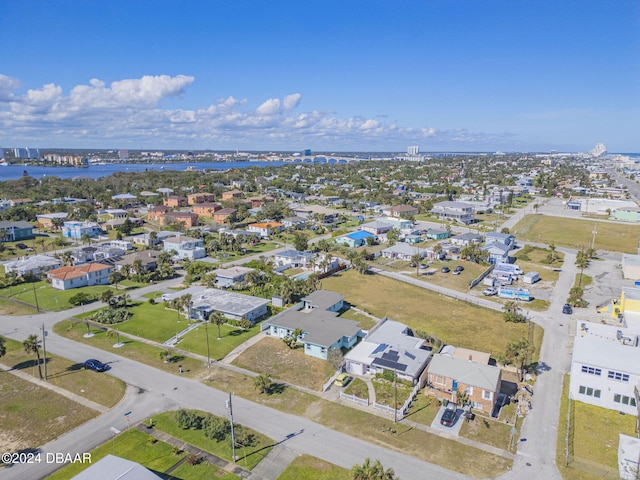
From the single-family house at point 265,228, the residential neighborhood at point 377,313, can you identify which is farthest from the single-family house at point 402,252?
the single-family house at point 265,228

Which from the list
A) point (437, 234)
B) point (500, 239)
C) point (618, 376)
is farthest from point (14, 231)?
point (618, 376)

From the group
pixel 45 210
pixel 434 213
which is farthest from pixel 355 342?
pixel 45 210

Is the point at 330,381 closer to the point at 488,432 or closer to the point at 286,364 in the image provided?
the point at 286,364

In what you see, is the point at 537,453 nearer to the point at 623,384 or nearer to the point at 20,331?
the point at 623,384

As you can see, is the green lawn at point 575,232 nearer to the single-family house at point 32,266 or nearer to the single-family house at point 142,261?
the single-family house at point 142,261

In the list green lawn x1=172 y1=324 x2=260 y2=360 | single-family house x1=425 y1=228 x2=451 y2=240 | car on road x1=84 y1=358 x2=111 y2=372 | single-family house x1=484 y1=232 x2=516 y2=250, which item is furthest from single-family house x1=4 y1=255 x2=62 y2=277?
single-family house x1=484 y1=232 x2=516 y2=250

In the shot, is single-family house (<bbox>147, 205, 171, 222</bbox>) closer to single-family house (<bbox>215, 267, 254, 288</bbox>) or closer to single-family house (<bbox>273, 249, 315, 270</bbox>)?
single-family house (<bbox>273, 249, 315, 270</bbox>)
